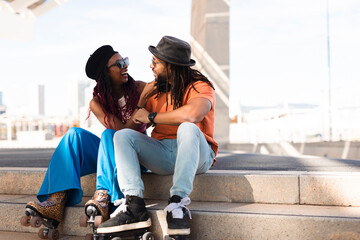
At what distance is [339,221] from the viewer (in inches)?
74.2

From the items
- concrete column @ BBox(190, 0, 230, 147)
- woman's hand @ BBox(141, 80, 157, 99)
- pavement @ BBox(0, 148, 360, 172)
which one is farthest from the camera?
concrete column @ BBox(190, 0, 230, 147)

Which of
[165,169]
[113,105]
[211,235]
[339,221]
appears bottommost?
[211,235]

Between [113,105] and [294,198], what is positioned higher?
[113,105]

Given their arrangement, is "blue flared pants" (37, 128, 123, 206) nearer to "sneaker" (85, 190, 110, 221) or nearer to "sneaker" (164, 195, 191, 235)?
"sneaker" (85, 190, 110, 221)

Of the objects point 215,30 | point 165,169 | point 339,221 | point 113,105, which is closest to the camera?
point 339,221

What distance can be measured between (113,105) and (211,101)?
0.74 m

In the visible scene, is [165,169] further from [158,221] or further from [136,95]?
[136,95]

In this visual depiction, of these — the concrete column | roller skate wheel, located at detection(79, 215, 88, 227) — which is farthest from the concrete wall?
roller skate wheel, located at detection(79, 215, 88, 227)

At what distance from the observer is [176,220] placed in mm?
1925

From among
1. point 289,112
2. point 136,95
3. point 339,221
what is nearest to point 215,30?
point 289,112

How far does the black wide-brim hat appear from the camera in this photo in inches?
105

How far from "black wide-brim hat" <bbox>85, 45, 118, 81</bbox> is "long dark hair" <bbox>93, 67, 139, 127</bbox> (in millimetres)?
38

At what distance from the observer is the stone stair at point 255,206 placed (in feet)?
6.39

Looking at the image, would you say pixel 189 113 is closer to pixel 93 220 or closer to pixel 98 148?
pixel 98 148
